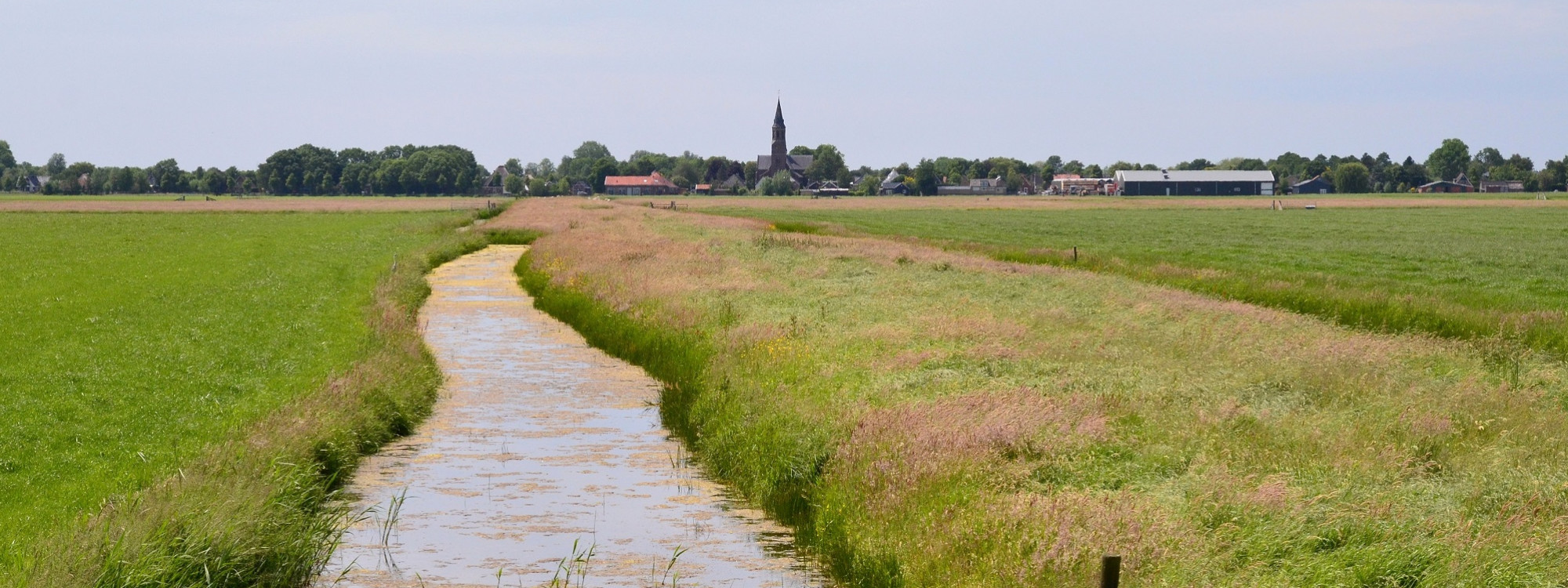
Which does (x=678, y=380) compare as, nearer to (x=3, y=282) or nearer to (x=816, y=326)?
(x=816, y=326)

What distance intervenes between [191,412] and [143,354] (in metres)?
6.13

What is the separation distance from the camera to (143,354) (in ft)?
76.8

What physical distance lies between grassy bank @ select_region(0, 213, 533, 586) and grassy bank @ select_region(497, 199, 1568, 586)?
203 inches

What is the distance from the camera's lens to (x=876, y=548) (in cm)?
1265

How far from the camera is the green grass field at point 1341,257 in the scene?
99.4ft

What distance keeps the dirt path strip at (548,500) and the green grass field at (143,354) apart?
238cm

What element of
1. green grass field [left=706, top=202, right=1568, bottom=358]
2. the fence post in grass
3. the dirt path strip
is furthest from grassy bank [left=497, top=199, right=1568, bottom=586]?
green grass field [left=706, top=202, right=1568, bottom=358]

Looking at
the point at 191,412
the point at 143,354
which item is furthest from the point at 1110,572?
the point at 143,354

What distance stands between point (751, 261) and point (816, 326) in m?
17.8

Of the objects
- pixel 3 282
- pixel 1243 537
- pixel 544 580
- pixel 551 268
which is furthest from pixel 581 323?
pixel 1243 537

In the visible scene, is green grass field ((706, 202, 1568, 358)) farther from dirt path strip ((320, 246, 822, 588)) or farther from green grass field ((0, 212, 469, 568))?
green grass field ((0, 212, 469, 568))

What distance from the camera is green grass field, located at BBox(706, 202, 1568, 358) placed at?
30.3 metres

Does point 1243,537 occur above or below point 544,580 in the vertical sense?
above

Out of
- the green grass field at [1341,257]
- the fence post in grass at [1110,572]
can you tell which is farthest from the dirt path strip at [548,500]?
the green grass field at [1341,257]
